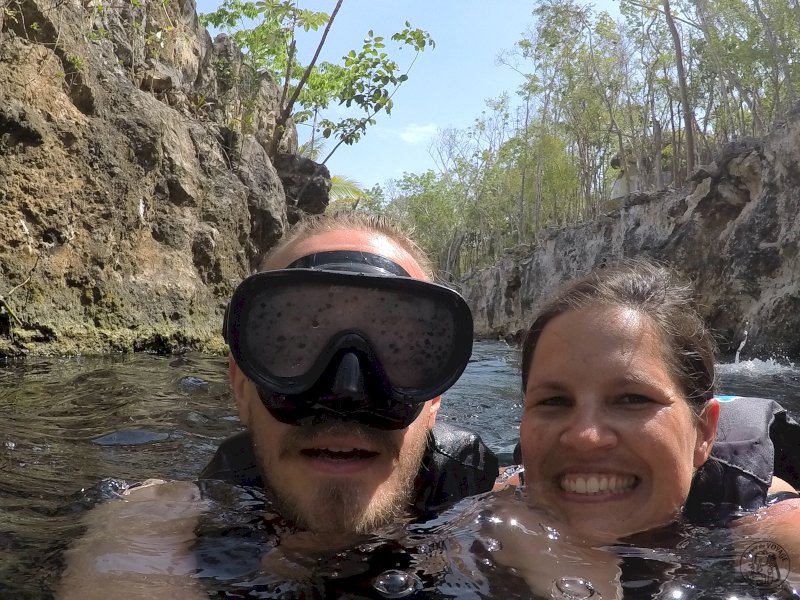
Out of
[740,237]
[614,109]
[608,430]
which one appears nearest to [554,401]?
[608,430]

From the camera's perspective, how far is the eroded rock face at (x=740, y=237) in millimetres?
13055

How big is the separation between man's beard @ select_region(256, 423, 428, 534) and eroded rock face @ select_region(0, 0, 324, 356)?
15.0ft

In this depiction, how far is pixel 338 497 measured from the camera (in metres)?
1.71

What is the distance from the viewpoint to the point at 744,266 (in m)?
14.4

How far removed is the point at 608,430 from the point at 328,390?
28.9 inches

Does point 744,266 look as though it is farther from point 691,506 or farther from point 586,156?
point 586,156

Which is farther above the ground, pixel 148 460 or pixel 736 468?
pixel 736 468

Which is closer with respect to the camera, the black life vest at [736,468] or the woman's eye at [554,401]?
the woman's eye at [554,401]

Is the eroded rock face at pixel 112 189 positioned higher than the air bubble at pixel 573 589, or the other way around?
the eroded rock face at pixel 112 189

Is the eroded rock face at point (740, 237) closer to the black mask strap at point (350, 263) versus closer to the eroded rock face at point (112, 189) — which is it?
the eroded rock face at point (112, 189)

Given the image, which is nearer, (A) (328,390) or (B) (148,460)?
(A) (328,390)

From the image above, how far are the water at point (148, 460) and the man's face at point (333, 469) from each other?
3.7 inches

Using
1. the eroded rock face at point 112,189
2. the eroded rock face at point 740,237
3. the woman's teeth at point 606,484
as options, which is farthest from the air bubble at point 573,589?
the eroded rock face at point 740,237

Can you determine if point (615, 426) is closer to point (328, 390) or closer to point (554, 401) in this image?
point (554, 401)
